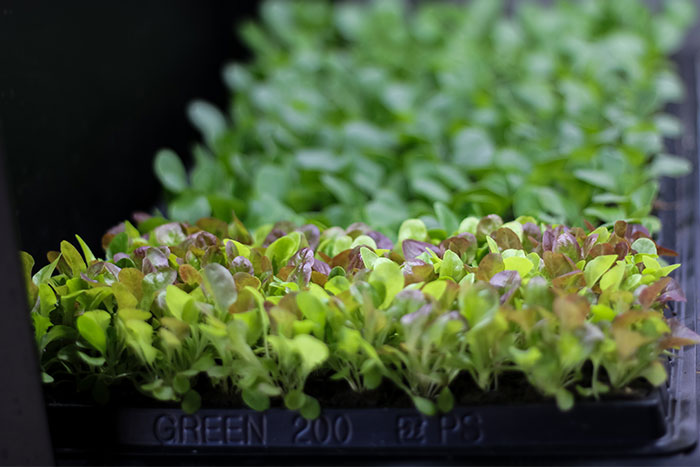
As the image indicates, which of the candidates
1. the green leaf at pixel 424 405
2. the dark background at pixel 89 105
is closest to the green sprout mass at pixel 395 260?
the green leaf at pixel 424 405

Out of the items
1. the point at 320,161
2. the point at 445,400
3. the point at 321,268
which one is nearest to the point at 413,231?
the point at 321,268

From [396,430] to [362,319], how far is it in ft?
0.39

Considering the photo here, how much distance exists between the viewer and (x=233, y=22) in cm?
228

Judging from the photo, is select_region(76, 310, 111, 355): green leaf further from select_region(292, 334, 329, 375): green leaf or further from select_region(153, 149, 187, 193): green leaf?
select_region(153, 149, 187, 193): green leaf

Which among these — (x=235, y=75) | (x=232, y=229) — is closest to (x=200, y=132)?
(x=235, y=75)

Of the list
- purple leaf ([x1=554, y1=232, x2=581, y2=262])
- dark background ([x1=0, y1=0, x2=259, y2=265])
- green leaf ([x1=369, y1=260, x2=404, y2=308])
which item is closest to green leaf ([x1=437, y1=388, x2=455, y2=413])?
green leaf ([x1=369, y1=260, x2=404, y2=308])

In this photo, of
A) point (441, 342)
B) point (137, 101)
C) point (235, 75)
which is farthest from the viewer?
point (235, 75)

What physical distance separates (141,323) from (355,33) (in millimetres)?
1526

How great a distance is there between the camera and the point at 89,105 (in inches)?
50.1

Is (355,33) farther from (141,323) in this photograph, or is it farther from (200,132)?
(141,323)

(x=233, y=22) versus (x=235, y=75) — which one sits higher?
(x=233, y=22)

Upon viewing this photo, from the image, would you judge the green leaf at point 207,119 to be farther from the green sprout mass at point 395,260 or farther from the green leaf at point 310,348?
the green leaf at point 310,348

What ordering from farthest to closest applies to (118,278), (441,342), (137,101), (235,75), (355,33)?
1. (355,33)
2. (235,75)
3. (137,101)
4. (118,278)
5. (441,342)

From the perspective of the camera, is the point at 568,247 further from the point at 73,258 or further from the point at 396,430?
the point at 73,258
